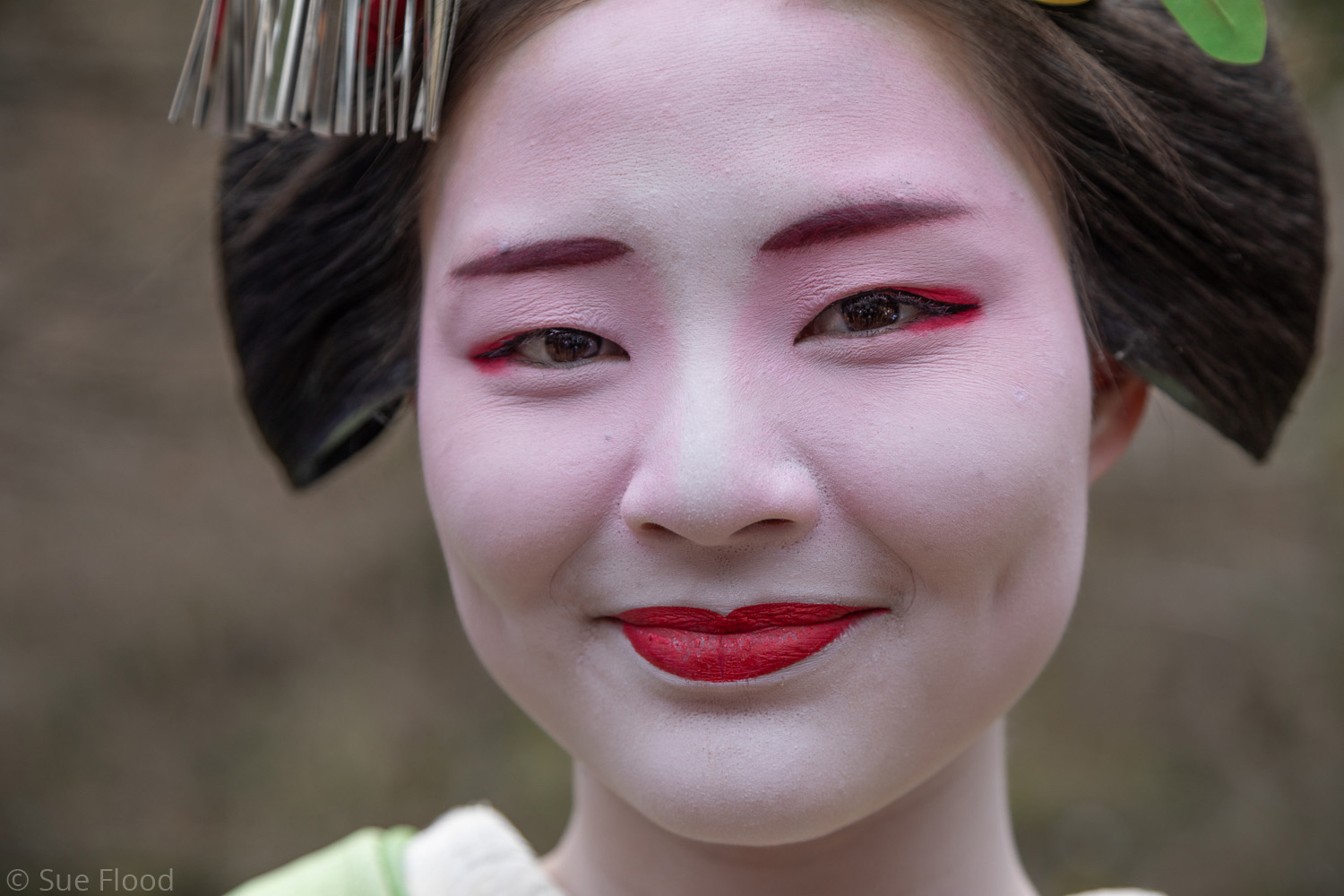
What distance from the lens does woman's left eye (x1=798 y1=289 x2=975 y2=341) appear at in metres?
1.01

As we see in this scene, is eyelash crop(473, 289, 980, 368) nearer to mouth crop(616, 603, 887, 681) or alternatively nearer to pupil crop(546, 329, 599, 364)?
pupil crop(546, 329, 599, 364)

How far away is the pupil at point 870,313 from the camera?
101 centimetres

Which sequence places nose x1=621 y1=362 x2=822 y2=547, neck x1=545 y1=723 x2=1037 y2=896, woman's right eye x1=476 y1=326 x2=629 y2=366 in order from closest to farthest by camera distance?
1. nose x1=621 y1=362 x2=822 y2=547
2. woman's right eye x1=476 y1=326 x2=629 y2=366
3. neck x1=545 y1=723 x2=1037 y2=896

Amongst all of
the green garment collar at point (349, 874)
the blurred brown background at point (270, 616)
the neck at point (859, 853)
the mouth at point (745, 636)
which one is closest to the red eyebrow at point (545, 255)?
the mouth at point (745, 636)

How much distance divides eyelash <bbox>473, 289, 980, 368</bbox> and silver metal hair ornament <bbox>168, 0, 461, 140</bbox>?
0.21m

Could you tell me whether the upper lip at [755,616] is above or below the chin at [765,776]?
above

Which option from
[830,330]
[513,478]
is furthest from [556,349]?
[830,330]

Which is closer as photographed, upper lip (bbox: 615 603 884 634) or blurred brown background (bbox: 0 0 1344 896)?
upper lip (bbox: 615 603 884 634)

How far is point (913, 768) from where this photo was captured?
103 cm

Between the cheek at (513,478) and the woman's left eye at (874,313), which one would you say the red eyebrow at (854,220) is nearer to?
the woman's left eye at (874,313)

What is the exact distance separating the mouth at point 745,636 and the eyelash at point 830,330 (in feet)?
0.69

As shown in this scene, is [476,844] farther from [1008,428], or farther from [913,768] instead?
[1008,428]

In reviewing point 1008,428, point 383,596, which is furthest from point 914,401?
point 383,596

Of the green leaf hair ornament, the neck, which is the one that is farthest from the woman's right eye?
the green leaf hair ornament
